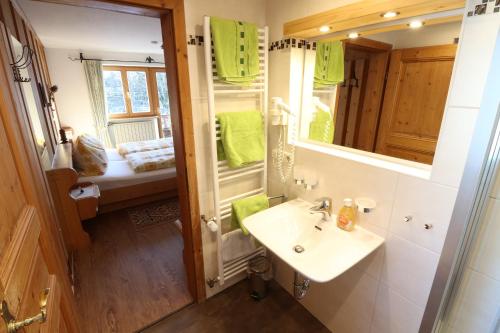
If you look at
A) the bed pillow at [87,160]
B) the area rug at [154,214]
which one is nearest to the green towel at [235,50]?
the area rug at [154,214]

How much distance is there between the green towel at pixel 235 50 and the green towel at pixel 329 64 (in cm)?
38

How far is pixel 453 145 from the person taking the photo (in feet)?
2.96

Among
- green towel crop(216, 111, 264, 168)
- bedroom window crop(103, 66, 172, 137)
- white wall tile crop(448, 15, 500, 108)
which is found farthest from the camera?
bedroom window crop(103, 66, 172, 137)

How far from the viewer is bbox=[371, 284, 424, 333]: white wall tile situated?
115 cm

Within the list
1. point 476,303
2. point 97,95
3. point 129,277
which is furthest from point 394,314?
point 97,95

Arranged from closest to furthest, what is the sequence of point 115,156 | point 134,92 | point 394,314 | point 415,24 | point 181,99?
point 415,24 → point 394,314 → point 181,99 → point 115,156 → point 134,92

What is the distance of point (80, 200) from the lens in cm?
240

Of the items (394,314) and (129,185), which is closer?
(394,314)

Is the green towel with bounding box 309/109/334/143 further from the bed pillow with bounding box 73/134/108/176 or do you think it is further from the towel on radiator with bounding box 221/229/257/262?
the bed pillow with bounding box 73/134/108/176

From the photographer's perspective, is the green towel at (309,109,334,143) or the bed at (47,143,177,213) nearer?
the green towel at (309,109,334,143)

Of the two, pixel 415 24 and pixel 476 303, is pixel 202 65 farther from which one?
pixel 476 303

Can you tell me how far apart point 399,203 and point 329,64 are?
89 centimetres

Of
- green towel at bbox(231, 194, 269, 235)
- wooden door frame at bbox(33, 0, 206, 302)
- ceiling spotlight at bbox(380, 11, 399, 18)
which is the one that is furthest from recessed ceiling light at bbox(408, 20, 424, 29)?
green towel at bbox(231, 194, 269, 235)

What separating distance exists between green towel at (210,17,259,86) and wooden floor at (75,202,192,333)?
165 centimetres
